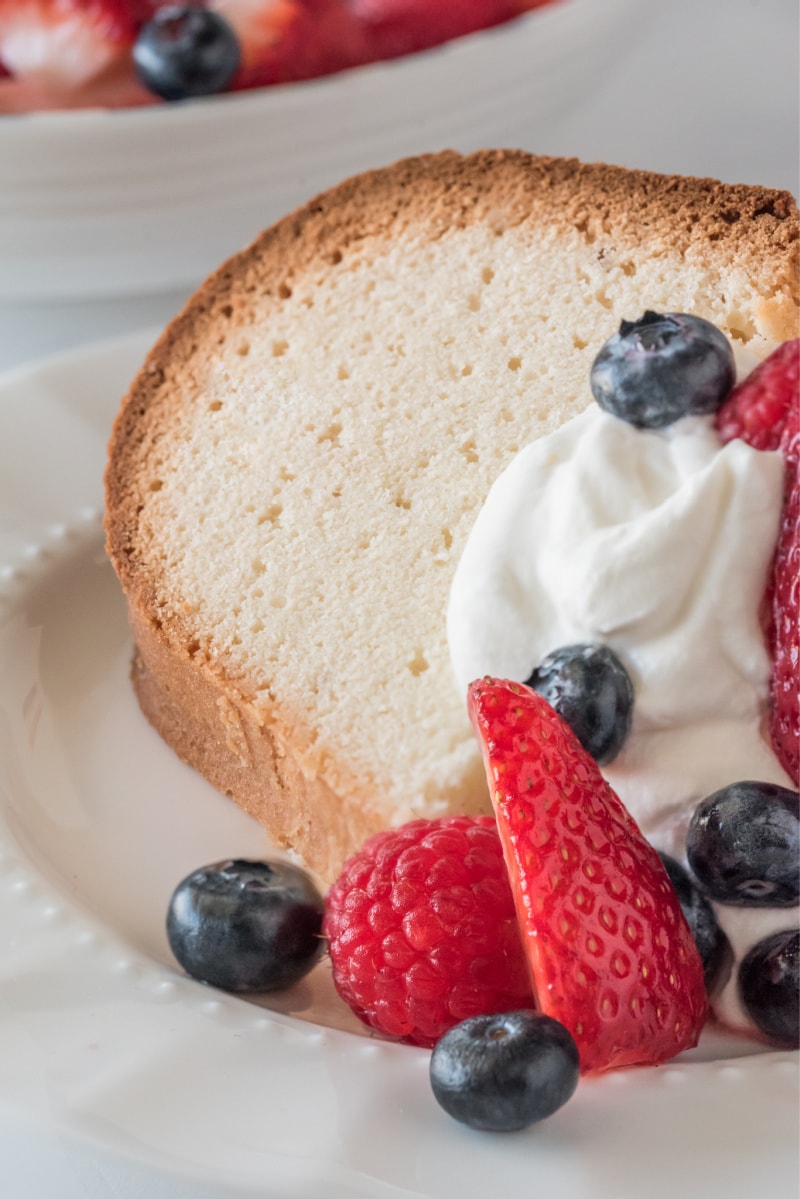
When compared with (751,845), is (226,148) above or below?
above

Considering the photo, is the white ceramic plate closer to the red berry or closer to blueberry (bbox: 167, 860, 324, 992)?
blueberry (bbox: 167, 860, 324, 992)

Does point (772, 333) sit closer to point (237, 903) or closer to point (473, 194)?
point (473, 194)

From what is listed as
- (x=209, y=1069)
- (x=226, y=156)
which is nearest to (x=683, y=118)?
(x=226, y=156)

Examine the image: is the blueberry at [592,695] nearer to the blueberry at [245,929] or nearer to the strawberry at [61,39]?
the blueberry at [245,929]

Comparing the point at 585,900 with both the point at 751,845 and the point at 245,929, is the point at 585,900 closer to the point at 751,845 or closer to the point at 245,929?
the point at 751,845

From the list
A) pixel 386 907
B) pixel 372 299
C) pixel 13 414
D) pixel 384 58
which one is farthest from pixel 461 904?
pixel 384 58

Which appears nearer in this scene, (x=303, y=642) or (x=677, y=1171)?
(x=677, y=1171)

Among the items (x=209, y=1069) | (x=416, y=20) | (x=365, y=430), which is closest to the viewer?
(x=209, y=1069)
